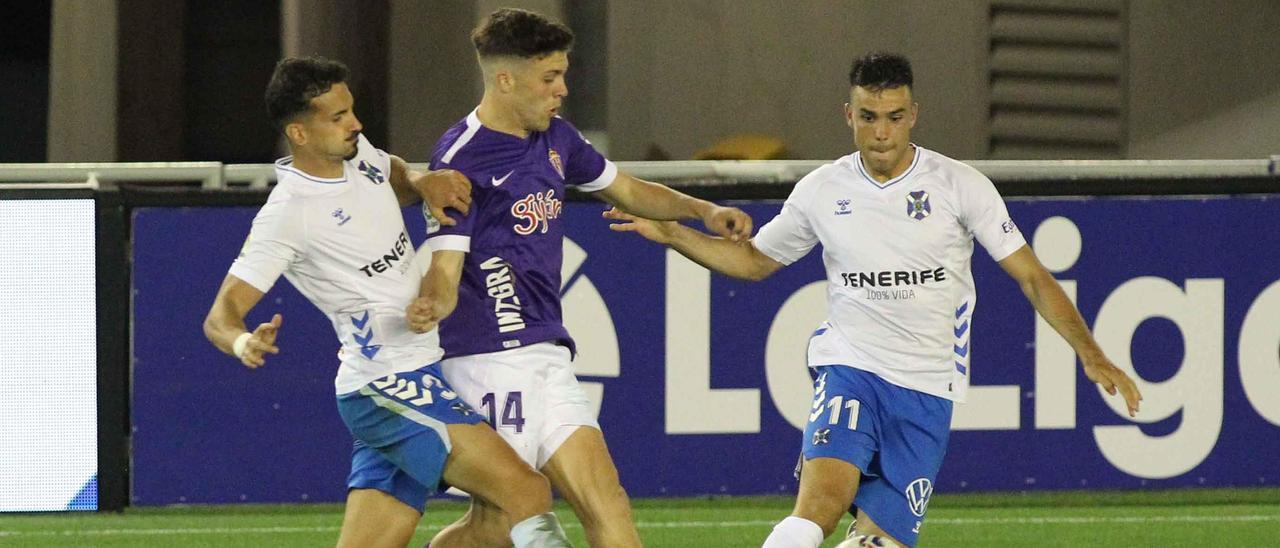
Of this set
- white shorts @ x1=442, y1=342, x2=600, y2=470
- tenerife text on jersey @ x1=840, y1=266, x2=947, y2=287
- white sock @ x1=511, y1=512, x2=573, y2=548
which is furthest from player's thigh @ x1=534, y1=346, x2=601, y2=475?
tenerife text on jersey @ x1=840, y1=266, x2=947, y2=287

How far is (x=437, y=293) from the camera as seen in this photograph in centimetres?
504

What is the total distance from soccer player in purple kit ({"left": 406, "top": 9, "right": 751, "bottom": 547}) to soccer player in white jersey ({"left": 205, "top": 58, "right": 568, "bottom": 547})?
0.31ft

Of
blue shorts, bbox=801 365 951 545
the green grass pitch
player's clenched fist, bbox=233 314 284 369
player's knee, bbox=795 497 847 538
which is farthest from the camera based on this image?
the green grass pitch

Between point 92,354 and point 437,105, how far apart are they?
773cm

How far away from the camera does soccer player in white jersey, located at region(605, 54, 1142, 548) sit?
5.61 meters

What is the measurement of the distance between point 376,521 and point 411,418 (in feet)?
1.26

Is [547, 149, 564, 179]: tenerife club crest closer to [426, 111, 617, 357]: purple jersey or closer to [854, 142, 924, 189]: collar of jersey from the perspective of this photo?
[426, 111, 617, 357]: purple jersey

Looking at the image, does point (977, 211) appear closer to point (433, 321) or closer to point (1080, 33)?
point (433, 321)

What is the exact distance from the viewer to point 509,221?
17.1ft

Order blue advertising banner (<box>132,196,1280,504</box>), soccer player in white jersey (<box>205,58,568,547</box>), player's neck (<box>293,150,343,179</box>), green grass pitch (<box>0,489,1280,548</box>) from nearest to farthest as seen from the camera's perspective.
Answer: soccer player in white jersey (<box>205,58,568,547</box>) < player's neck (<box>293,150,343,179</box>) < green grass pitch (<box>0,489,1280,548</box>) < blue advertising banner (<box>132,196,1280,504</box>)

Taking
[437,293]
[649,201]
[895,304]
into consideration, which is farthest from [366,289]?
[895,304]

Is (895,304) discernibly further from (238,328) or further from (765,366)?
(765,366)

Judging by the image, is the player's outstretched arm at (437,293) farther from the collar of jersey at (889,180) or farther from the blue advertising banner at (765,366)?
the blue advertising banner at (765,366)

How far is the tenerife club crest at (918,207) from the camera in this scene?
5688 mm
